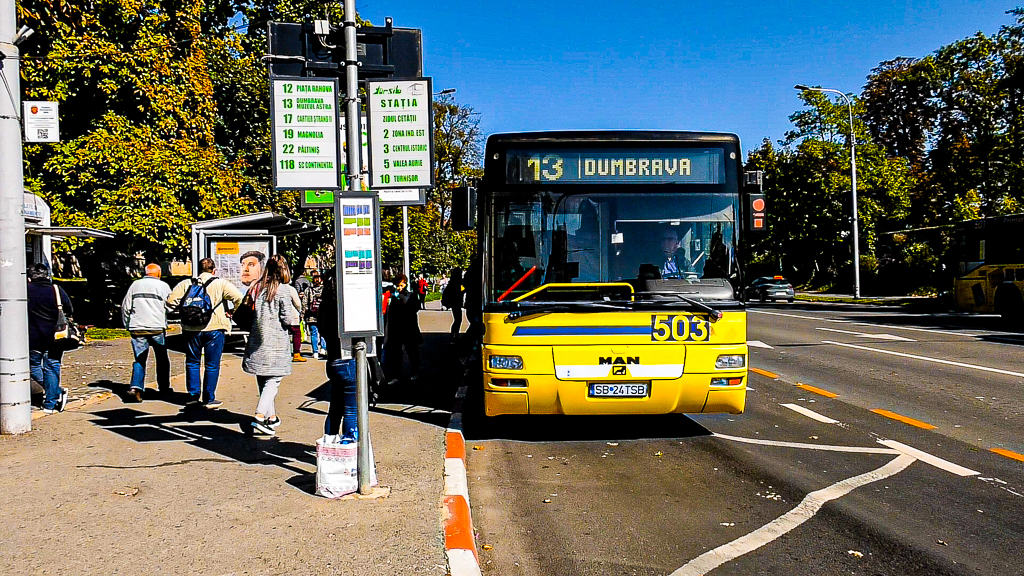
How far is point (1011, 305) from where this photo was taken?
79.2 feet

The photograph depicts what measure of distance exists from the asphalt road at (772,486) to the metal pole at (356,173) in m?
0.87

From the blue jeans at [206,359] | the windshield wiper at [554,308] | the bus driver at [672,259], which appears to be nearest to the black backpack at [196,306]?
the blue jeans at [206,359]

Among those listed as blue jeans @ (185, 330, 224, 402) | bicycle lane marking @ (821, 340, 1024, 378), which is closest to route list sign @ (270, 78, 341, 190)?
blue jeans @ (185, 330, 224, 402)

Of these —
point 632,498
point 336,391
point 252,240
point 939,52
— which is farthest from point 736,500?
point 939,52

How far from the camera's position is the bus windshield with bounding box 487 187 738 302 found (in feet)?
26.6

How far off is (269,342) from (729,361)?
13.8 ft

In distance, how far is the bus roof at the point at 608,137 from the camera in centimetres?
844

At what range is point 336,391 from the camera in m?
6.80

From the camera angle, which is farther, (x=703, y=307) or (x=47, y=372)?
(x=47, y=372)

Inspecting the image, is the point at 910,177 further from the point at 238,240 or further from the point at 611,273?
the point at 611,273

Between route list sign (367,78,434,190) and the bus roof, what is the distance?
7.97ft

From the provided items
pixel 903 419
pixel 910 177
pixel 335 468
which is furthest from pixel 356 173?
pixel 910 177

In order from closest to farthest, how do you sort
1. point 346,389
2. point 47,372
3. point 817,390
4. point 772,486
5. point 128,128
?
point 772,486
point 346,389
point 47,372
point 817,390
point 128,128

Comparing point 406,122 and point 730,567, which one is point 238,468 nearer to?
point 406,122
